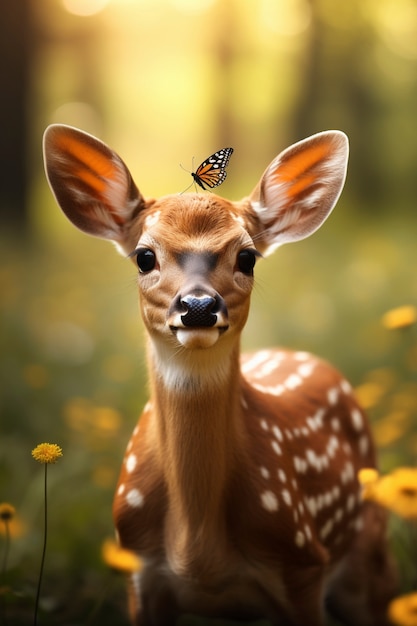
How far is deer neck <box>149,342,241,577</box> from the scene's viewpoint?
195cm

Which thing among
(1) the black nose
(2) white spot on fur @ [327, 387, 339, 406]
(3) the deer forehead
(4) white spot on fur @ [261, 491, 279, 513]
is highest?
(3) the deer forehead

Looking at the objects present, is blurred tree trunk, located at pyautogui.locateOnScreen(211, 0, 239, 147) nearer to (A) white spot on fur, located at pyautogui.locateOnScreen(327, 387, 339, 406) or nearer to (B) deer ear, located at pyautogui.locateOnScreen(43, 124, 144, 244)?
(A) white spot on fur, located at pyautogui.locateOnScreen(327, 387, 339, 406)

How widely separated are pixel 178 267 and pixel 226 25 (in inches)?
186

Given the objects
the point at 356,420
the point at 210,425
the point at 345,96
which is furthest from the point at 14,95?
the point at 210,425

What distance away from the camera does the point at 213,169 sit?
6.27ft

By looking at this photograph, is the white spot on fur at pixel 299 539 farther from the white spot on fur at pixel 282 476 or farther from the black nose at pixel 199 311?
the black nose at pixel 199 311

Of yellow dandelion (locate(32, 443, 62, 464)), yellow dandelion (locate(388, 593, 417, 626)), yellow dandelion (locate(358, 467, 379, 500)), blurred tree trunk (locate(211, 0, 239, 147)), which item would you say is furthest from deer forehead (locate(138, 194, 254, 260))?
blurred tree trunk (locate(211, 0, 239, 147))

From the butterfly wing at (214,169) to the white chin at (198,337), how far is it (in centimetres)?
37

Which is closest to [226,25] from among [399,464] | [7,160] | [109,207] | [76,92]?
[7,160]

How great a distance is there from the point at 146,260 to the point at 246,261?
0.67 ft

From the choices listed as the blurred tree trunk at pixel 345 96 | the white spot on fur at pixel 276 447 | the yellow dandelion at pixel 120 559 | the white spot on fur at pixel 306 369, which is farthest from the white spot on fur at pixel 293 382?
the blurred tree trunk at pixel 345 96

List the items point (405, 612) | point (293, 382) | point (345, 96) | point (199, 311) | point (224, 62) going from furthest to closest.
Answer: point (345, 96) < point (224, 62) < point (293, 382) < point (405, 612) < point (199, 311)

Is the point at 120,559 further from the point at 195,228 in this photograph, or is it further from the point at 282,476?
the point at 195,228

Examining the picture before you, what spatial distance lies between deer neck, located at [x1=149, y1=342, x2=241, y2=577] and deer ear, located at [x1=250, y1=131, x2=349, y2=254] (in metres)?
0.32
